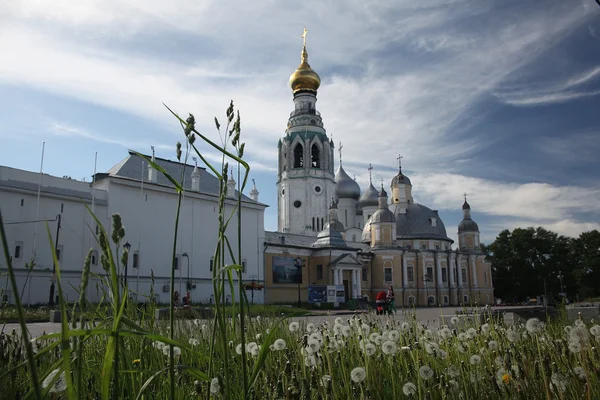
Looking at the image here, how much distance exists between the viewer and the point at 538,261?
6075 cm

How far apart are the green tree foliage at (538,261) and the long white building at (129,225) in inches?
1389

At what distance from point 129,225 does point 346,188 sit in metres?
36.0

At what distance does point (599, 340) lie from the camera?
360cm

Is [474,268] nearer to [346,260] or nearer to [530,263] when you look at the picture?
[530,263]

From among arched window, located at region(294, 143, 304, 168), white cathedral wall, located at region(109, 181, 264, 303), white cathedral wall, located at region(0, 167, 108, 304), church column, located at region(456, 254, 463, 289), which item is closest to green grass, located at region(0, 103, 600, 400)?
white cathedral wall, located at region(0, 167, 108, 304)

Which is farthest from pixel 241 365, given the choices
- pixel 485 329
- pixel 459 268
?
pixel 459 268

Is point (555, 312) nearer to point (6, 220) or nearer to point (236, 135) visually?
point (236, 135)

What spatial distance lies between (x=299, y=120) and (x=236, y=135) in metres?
54.4

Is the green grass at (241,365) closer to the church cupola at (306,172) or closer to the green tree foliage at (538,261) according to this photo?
the church cupola at (306,172)

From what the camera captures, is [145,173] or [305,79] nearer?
[145,173]

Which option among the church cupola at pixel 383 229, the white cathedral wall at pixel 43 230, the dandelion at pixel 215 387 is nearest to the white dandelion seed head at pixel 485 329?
the dandelion at pixel 215 387

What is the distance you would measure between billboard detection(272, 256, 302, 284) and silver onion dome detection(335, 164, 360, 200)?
23484 millimetres

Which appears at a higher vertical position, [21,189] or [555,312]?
[21,189]

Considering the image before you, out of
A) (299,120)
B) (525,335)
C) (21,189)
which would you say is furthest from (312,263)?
(525,335)
